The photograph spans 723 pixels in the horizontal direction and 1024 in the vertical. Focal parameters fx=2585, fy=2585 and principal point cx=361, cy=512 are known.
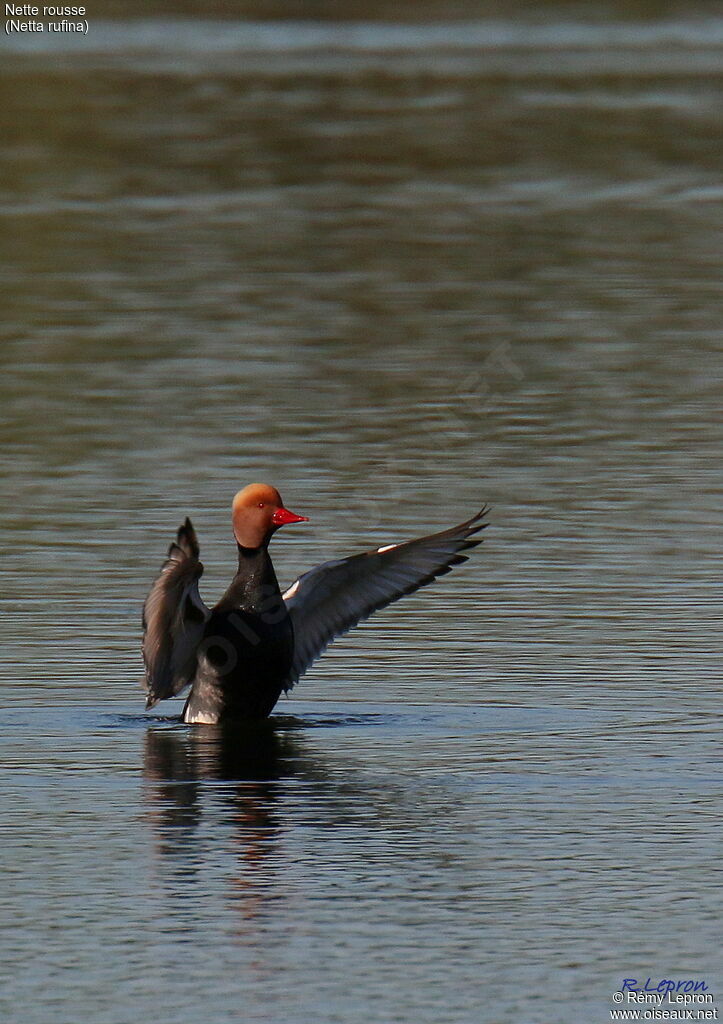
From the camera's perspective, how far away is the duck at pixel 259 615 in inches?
413

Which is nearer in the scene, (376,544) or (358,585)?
(358,585)

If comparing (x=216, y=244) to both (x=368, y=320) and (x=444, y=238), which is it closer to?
(x=444, y=238)

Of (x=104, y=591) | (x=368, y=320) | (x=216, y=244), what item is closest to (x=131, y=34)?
(x=216, y=244)

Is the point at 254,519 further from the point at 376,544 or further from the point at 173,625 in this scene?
the point at 376,544

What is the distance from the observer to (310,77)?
1548 inches

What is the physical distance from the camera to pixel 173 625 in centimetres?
1052

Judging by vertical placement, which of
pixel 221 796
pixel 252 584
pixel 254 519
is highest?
pixel 254 519

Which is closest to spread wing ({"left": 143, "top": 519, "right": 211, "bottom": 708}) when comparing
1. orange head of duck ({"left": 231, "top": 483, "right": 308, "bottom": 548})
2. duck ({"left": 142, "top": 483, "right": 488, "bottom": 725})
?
duck ({"left": 142, "top": 483, "right": 488, "bottom": 725})

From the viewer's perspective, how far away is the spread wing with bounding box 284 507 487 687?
1111 centimetres

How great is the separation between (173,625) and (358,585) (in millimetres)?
1039

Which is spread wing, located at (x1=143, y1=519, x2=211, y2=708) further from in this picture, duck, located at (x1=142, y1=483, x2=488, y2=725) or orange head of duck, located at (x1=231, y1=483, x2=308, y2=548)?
orange head of duck, located at (x1=231, y1=483, x2=308, y2=548)

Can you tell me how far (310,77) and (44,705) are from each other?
97.9ft

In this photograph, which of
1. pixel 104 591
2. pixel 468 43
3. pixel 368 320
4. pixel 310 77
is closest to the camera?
pixel 104 591

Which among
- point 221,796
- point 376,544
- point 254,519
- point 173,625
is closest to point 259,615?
point 254,519
